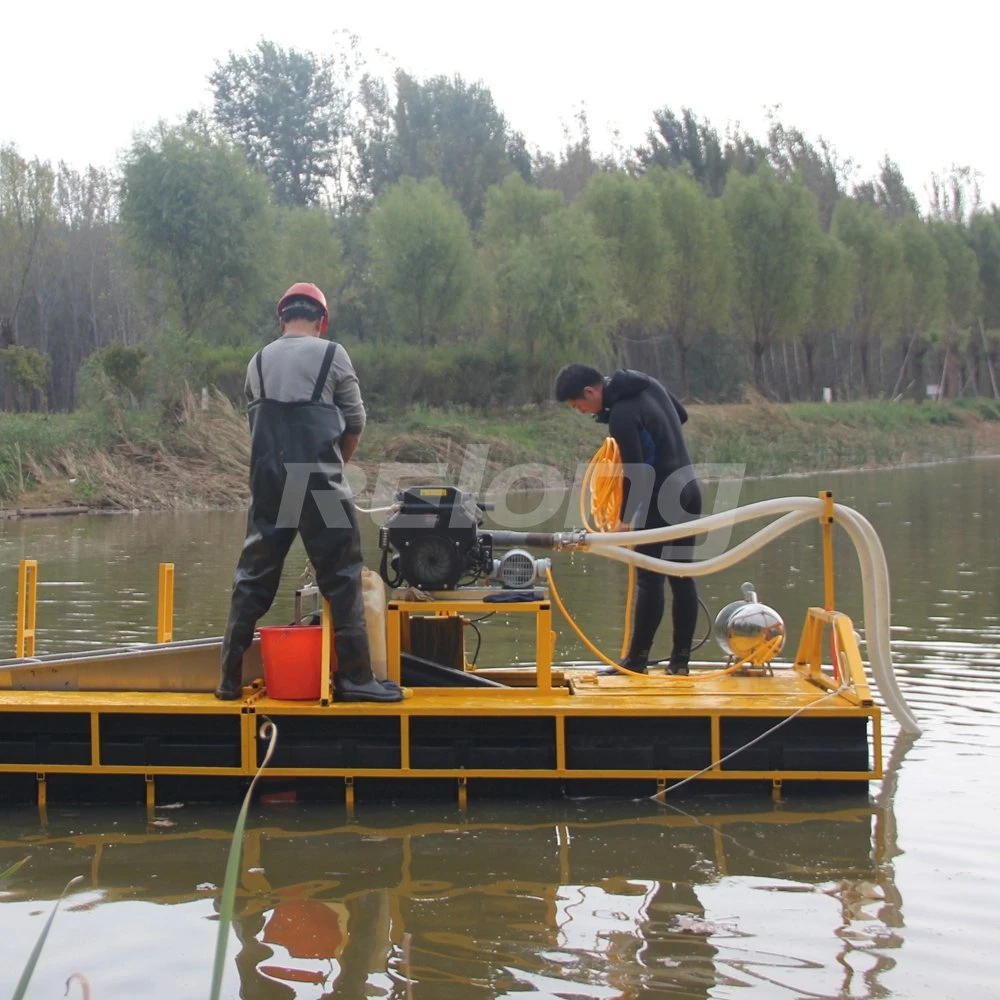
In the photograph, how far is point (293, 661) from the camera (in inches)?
234

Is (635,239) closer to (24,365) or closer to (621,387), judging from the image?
(24,365)

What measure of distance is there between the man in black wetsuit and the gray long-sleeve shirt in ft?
4.92

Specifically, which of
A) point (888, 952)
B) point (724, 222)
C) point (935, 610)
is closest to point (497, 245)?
point (724, 222)

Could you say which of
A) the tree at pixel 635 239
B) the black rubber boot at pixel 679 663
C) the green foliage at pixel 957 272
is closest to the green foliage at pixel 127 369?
the tree at pixel 635 239

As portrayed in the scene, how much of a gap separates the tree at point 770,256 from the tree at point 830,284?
913 mm

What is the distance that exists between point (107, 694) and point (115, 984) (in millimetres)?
2262

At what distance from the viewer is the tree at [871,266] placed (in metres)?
58.8

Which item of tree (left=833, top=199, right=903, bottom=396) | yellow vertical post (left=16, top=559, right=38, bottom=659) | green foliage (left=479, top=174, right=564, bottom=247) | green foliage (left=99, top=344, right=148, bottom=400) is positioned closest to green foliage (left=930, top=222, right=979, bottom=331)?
tree (left=833, top=199, right=903, bottom=396)

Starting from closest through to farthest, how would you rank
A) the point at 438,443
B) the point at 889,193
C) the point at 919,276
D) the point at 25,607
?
the point at 25,607
the point at 438,443
the point at 919,276
the point at 889,193

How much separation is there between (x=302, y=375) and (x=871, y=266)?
56727 mm

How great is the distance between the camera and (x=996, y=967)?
4.19 m

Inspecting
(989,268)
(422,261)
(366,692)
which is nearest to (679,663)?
(366,692)

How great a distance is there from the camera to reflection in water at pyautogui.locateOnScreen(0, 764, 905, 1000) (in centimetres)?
414

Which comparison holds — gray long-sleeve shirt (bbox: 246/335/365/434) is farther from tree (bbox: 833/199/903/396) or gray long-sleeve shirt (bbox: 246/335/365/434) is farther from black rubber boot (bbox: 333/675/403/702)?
tree (bbox: 833/199/903/396)
